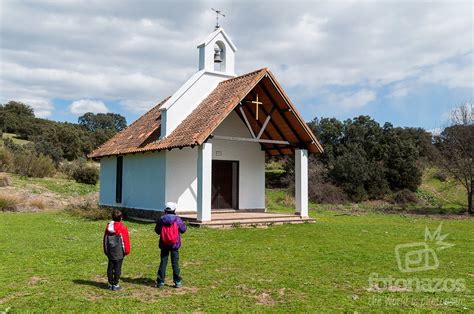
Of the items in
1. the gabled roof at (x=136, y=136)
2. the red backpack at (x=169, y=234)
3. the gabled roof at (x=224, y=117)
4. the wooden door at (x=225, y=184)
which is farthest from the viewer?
the wooden door at (x=225, y=184)

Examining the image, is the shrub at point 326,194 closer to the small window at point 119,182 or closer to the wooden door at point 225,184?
the wooden door at point 225,184

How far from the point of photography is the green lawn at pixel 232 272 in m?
6.39

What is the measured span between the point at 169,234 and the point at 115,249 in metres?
0.89

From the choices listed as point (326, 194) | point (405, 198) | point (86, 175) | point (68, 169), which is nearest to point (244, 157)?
point (326, 194)

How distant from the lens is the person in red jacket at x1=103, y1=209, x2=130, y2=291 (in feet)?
23.3

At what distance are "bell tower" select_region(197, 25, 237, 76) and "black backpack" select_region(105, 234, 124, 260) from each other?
12.3 m

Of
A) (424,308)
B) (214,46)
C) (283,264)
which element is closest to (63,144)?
(214,46)

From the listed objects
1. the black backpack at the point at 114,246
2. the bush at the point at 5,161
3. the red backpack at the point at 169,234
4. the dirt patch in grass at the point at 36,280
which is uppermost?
the bush at the point at 5,161

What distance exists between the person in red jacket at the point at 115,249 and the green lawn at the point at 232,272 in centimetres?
25

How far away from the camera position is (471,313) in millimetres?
5938

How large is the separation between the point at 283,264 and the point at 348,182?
89.8ft

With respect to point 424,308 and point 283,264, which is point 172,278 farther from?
point 424,308

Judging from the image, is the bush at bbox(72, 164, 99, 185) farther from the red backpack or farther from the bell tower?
the red backpack

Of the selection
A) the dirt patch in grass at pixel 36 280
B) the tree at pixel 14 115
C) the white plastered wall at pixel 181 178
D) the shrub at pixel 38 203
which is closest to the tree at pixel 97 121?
the tree at pixel 14 115
